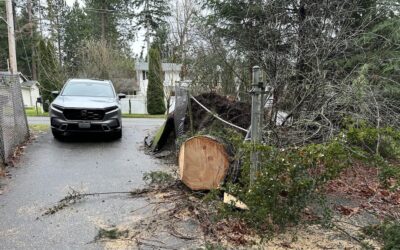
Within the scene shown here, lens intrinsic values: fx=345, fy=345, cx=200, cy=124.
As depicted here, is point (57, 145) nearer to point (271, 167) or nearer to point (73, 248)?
point (73, 248)

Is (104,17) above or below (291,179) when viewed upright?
above

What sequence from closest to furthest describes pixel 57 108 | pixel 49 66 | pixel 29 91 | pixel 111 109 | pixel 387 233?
pixel 387 233 < pixel 57 108 < pixel 111 109 < pixel 49 66 < pixel 29 91

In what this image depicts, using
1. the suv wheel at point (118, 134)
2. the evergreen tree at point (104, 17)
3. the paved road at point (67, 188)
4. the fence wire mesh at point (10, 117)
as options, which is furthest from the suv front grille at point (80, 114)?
the evergreen tree at point (104, 17)

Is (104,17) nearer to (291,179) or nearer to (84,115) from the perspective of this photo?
(84,115)

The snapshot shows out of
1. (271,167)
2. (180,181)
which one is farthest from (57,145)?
(271,167)

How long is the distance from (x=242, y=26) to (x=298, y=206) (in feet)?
21.0

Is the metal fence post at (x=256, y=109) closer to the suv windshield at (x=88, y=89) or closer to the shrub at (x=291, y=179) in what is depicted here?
the shrub at (x=291, y=179)

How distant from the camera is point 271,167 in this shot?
3.21 metres

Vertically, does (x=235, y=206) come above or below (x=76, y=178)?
above

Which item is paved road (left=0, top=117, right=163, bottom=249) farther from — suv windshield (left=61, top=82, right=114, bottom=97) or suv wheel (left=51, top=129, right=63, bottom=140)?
suv windshield (left=61, top=82, right=114, bottom=97)

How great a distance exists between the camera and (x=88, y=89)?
966 cm

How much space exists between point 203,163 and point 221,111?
2595 millimetres

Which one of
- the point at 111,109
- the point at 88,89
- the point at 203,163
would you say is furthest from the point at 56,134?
the point at 203,163

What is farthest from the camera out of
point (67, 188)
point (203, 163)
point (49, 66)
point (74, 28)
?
point (74, 28)
